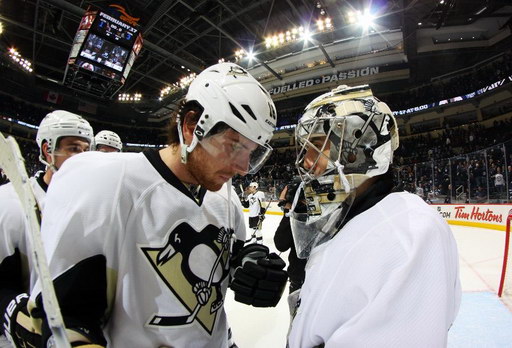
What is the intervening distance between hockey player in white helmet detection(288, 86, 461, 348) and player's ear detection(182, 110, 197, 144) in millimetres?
460

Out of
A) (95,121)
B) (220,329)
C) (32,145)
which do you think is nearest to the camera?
(220,329)

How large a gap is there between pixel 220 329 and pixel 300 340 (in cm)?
53

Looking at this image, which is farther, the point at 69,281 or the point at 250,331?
the point at 250,331

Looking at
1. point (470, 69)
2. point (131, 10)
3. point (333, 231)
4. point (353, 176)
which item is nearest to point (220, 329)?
point (333, 231)

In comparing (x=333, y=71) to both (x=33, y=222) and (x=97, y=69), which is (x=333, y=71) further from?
(x=33, y=222)

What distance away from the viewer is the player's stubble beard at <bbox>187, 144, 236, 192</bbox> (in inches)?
42.4

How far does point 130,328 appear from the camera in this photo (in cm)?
94

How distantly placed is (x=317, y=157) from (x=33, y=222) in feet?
3.16

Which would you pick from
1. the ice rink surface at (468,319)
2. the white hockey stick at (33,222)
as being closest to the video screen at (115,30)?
the ice rink surface at (468,319)

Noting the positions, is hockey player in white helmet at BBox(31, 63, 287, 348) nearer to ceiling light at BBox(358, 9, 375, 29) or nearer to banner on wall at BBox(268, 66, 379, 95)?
ceiling light at BBox(358, 9, 375, 29)

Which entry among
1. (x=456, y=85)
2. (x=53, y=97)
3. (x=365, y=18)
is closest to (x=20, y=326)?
(x=365, y=18)

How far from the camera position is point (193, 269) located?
3.44ft

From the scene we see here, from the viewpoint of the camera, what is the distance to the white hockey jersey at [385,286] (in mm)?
653

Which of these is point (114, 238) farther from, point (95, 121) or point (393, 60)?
point (95, 121)
